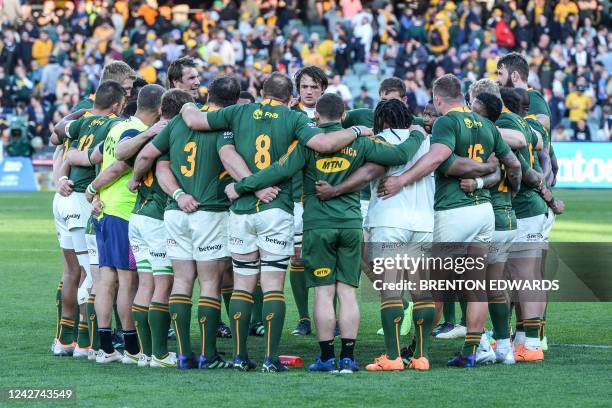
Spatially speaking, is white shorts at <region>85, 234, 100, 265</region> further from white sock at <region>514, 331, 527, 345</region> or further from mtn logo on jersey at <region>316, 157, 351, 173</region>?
white sock at <region>514, 331, 527, 345</region>

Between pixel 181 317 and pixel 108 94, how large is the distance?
6.95 ft

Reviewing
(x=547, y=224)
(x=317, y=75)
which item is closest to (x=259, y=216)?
(x=317, y=75)

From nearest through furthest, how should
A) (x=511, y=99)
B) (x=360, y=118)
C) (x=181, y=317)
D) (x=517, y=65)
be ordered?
(x=181, y=317), (x=511, y=99), (x=360, y=118), (x=517, y=65)

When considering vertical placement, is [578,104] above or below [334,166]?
below

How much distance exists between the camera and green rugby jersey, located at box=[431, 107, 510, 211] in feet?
29.8

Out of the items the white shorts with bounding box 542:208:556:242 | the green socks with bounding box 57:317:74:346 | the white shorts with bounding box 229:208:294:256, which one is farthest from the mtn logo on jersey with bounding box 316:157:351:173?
the green socks with bounding box 57:317:74:346

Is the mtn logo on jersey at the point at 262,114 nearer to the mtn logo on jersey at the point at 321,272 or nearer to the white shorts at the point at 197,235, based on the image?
the white shorts at the point at 197,235

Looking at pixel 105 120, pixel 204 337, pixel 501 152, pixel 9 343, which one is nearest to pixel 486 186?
pixel 501 152

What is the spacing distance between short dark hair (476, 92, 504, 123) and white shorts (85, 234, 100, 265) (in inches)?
132

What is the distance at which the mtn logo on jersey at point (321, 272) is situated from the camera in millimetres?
8820

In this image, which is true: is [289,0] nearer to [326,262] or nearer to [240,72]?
[240,72]

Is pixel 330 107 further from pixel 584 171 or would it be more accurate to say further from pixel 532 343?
pixel 584 171

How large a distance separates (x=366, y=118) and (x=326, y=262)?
94.3 inches

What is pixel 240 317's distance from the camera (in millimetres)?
8883
